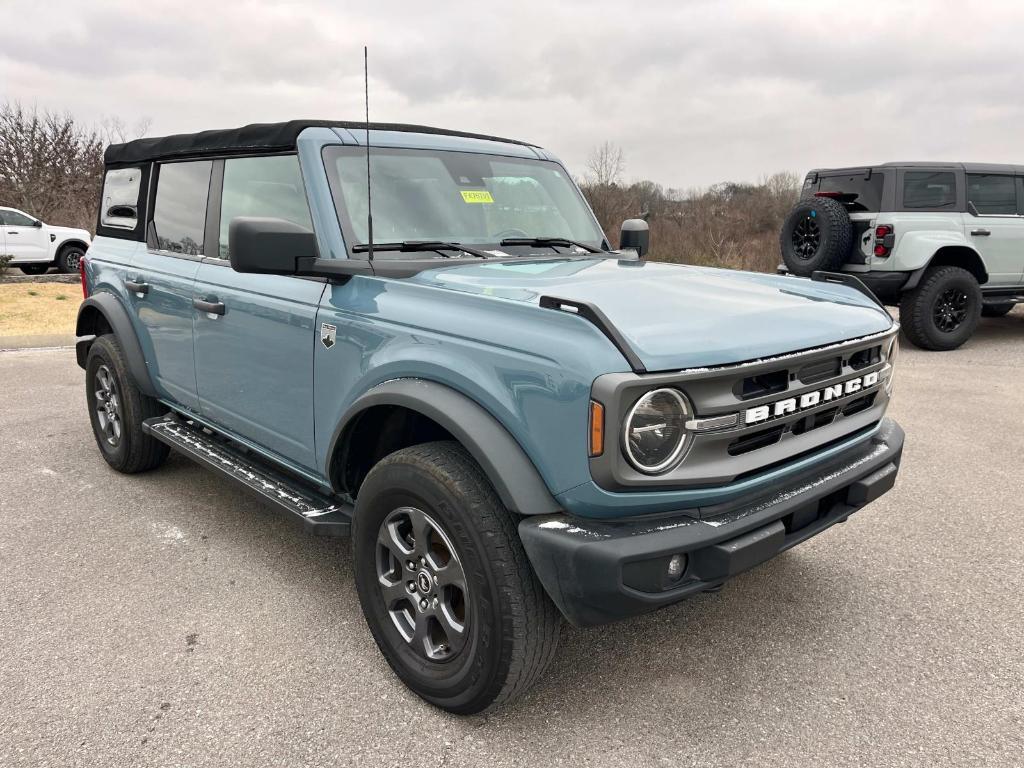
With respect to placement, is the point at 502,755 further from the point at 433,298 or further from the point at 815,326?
the point at 815,326

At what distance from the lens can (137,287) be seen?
4.06 metres

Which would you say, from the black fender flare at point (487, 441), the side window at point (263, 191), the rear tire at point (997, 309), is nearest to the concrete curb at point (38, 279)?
the side window at point (263, 191)

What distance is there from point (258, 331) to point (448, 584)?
142 centimetres

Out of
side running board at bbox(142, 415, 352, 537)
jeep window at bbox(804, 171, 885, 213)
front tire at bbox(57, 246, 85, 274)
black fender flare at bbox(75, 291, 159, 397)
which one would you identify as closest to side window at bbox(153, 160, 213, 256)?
black fender flare at bbox(75, 291, 159, 397)

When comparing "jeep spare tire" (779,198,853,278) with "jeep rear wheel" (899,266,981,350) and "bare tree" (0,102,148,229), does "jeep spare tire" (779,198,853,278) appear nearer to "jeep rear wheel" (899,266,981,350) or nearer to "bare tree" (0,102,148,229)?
"jeep rear wheel" (899,266,981,350)

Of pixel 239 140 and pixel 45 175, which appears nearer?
pixel 239 140

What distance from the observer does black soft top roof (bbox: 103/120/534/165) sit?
313 cm

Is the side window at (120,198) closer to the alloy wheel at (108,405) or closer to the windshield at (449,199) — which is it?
the alloy wheel at (108,405)

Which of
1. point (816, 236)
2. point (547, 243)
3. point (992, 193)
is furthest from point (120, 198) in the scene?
point (992, 193)

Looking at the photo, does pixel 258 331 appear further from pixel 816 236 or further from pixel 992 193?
pixel 992 193

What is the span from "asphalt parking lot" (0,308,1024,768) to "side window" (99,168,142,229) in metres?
1.66

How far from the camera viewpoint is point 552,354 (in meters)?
2.02

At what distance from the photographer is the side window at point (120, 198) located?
Result: 4445 mm

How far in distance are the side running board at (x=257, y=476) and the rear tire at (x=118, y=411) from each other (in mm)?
172
